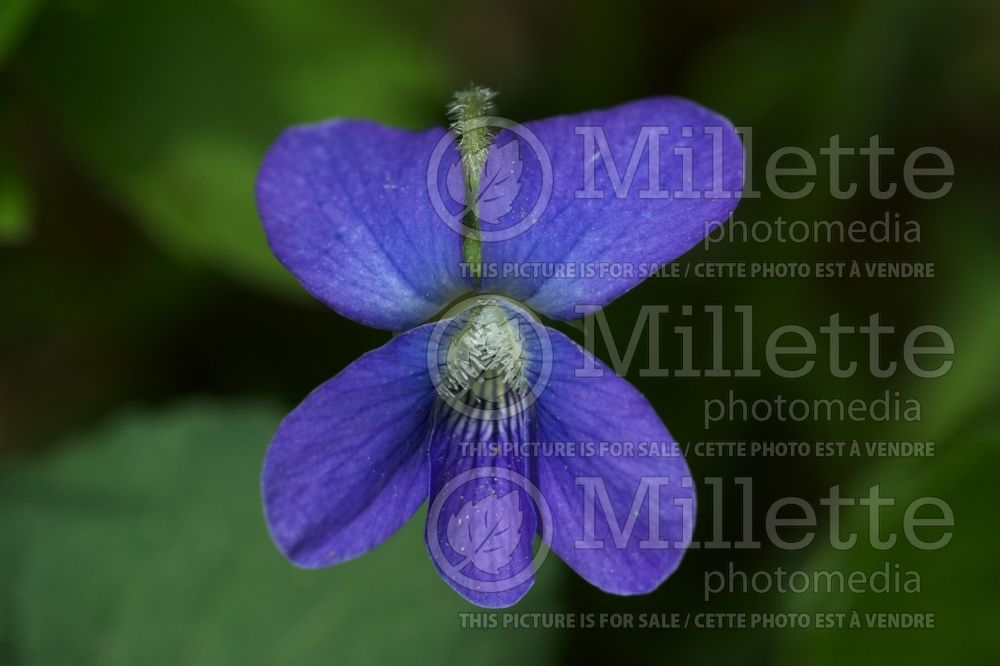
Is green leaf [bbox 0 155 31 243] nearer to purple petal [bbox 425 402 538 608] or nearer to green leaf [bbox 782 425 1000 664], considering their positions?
purple petal [bbox 425 402 538 608]

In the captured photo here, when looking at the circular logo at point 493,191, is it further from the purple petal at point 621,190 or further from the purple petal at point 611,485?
the purple petal at point 611,485

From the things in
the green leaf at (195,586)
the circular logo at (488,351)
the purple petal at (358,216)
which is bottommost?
the green leaf at (195,586)

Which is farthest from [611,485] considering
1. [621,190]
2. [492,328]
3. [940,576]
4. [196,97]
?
[196,97]

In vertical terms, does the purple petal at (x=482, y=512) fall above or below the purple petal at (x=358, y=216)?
below

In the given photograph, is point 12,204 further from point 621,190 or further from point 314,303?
point 621,190

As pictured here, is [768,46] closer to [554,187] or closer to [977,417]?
[977,417]

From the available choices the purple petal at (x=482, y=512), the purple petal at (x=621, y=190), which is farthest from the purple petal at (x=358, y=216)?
the purple petal at (x=482, y=512)

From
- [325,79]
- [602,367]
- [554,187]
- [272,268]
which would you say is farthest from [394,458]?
[325,79]
